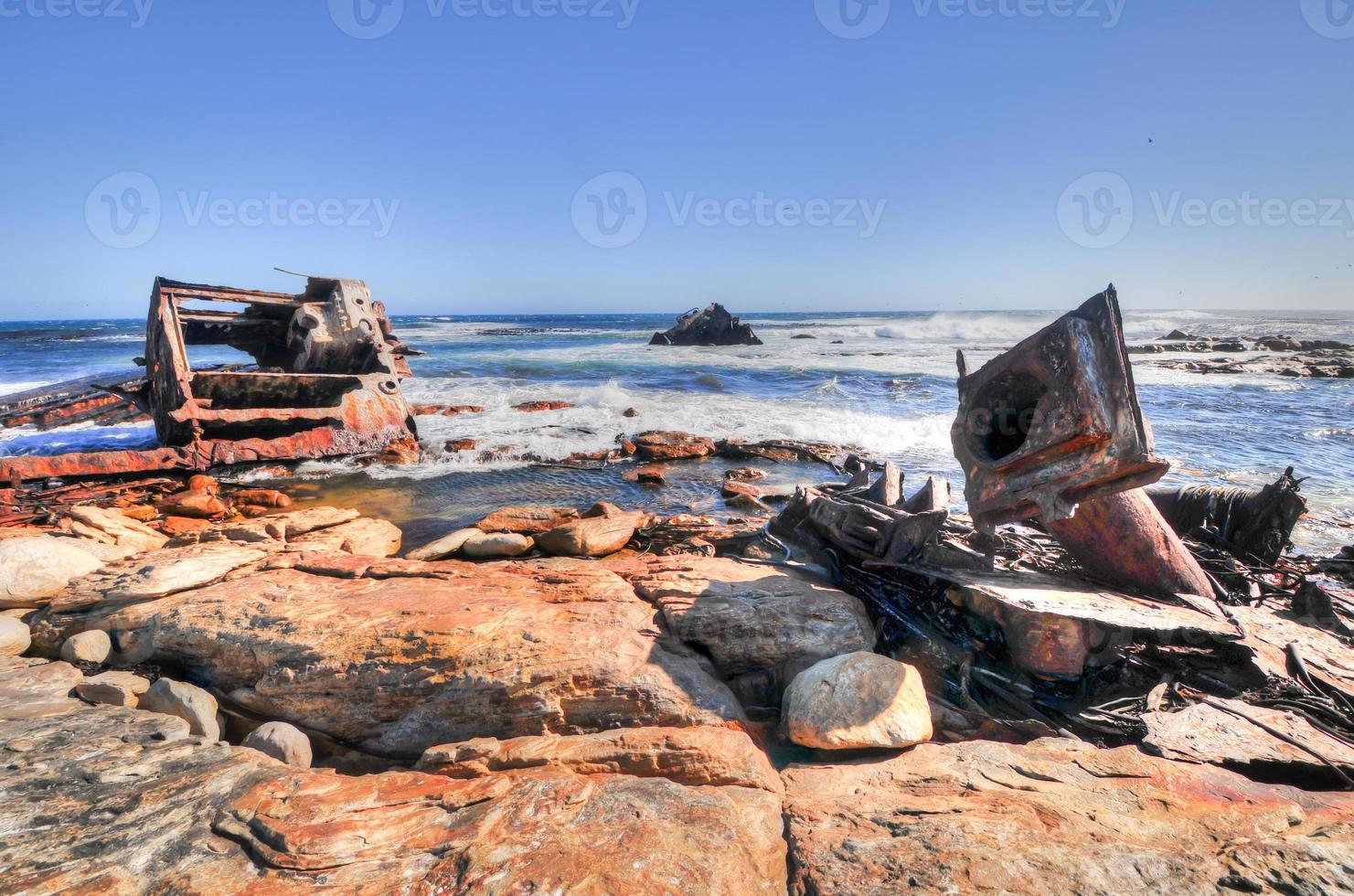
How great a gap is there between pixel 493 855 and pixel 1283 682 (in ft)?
13.1

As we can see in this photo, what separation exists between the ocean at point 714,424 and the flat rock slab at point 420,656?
9.45ft

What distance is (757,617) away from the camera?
364cm

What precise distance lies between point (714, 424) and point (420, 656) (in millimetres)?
10299

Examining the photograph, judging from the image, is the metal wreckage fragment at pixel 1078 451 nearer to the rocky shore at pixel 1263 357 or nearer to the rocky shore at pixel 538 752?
the rocky shore at pixel 538 752

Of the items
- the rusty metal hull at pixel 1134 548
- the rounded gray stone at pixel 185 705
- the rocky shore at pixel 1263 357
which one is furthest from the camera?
the rocky shore at pixel 1263 357

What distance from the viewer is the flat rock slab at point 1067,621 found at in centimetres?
300

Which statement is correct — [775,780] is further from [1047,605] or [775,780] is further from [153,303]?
[153,303]

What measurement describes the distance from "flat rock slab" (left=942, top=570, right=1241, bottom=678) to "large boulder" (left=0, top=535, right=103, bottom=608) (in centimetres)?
587

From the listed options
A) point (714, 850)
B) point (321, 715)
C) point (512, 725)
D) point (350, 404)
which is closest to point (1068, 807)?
point (714, 850)

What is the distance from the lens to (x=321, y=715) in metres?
3.03

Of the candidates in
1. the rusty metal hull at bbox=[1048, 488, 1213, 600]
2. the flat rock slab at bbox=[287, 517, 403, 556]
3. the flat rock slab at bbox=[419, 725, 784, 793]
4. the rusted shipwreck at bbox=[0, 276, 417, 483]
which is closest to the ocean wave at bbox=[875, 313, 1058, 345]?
the rusted shipwreck at bbox=[0, 276, 417, 483]

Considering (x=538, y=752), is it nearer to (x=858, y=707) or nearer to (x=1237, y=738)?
(x=858, y=707)

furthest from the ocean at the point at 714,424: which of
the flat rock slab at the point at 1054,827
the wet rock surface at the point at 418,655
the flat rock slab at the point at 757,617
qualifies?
the flat rock slab at the point at 1054,827

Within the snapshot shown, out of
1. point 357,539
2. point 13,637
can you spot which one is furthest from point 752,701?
point 13,637
